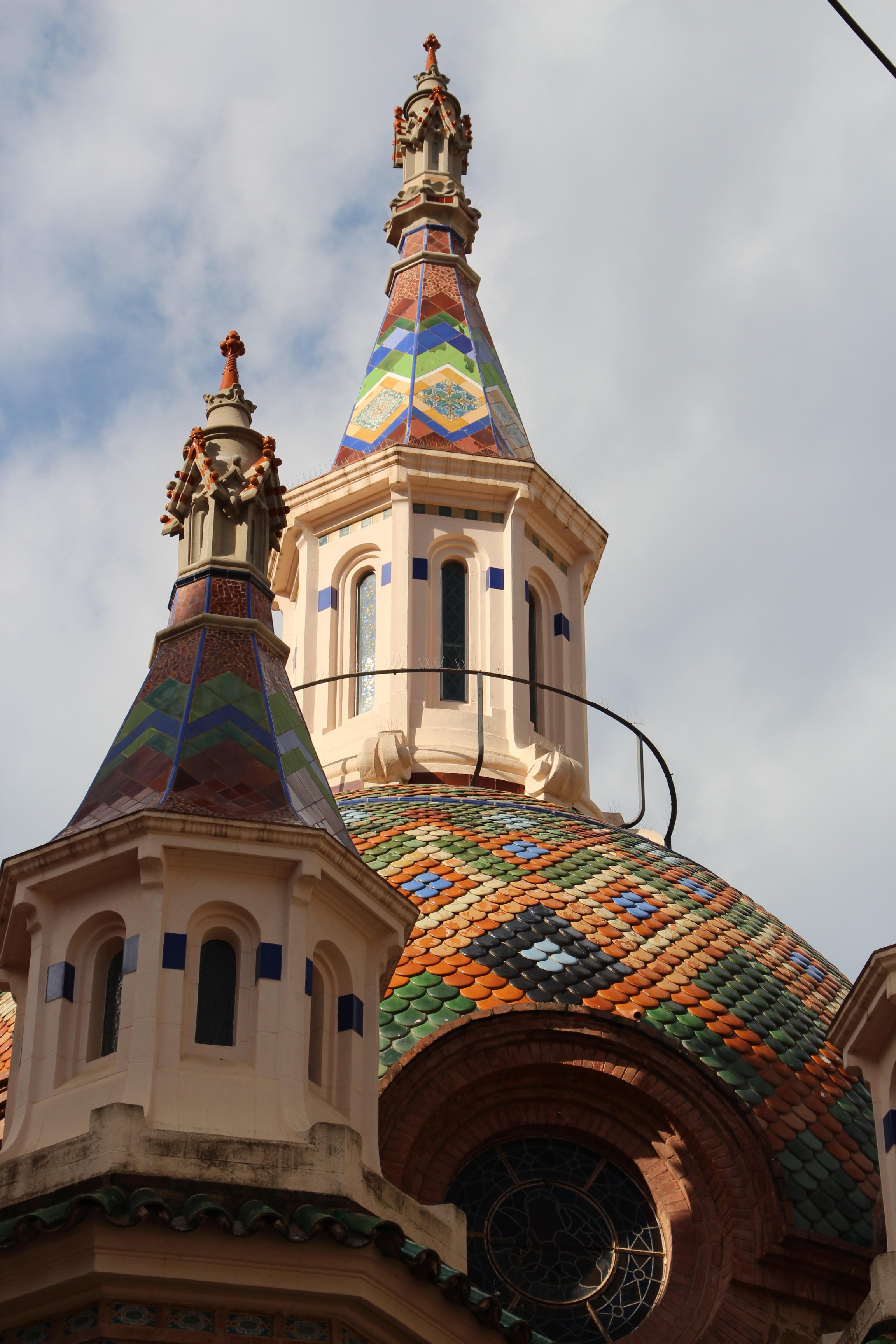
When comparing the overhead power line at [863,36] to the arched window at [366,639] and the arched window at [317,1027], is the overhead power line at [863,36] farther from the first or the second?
the arched window at [366,639]

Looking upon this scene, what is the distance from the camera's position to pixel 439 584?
2594 cm

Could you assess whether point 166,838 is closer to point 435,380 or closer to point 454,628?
point 454,628

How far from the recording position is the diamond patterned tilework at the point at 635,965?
59.8ft

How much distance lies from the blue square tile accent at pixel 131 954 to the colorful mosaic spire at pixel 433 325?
41.0ft

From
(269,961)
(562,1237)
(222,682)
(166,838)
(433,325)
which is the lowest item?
(562,1237)

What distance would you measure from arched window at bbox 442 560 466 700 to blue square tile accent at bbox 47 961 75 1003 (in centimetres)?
1053

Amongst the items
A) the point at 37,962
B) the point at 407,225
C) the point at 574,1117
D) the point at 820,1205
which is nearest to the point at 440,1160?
the point at 574,1117

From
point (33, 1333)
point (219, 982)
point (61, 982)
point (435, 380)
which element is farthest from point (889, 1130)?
point (435, 380)

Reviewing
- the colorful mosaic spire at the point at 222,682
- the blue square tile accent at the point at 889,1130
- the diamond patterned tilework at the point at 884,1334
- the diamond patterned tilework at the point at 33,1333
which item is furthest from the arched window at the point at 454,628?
the diamond patterned tilework at the point at 33,1333

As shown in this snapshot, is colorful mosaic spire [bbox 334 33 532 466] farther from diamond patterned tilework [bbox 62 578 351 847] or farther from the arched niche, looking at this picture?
the arched niche

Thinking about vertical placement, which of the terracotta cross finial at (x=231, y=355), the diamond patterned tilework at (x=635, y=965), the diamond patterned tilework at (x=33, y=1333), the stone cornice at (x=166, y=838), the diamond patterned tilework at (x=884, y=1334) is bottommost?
the diamond patterned tilework at (x=33, y=1333)

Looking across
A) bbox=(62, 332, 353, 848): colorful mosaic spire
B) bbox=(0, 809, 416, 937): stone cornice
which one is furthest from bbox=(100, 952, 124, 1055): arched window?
bbox=(62, 332, 353, 848): colorful mosaic spire

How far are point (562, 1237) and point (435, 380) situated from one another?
41.5 feet

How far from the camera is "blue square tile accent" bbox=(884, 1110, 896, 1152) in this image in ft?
51.7
